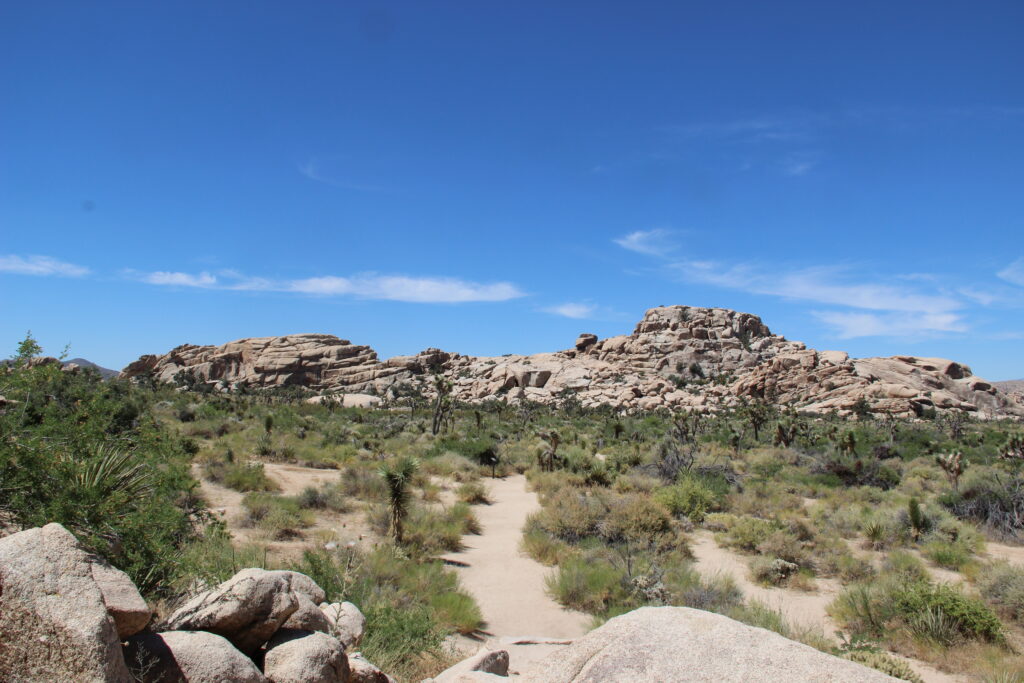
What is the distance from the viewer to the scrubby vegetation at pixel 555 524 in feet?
16.9

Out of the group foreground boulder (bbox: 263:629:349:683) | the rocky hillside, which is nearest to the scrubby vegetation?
foreground boulder (bbox: 263:629:349:683)

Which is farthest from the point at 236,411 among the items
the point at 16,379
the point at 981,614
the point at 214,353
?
the point at 214,353

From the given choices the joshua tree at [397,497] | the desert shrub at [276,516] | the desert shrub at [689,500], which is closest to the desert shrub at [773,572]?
the desert shrub at [689,500]

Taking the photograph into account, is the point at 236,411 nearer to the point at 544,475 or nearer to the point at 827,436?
the point at 544,475

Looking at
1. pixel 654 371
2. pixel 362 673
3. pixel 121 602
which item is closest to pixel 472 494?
pixel 362 673

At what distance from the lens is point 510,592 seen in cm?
961

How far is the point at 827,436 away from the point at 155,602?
37.4 meters

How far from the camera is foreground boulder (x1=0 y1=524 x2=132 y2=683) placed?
2.78 metres

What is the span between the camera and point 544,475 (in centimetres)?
1903

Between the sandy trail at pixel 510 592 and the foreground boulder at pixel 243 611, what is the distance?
9.81 feet

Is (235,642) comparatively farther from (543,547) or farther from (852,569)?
(852,569)

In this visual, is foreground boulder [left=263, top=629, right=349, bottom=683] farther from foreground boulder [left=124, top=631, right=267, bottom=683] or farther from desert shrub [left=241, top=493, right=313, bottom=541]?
desert shrub [left=241, top=493, right=313, bottom=541]

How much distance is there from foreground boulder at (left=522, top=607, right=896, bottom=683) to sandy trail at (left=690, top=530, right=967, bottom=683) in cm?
549

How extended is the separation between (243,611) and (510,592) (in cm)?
621
